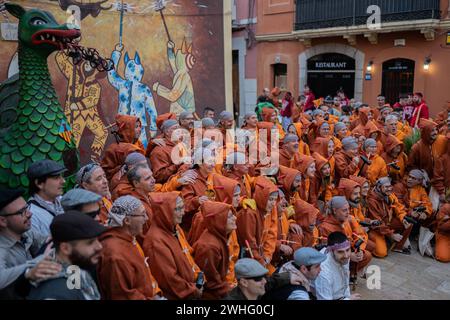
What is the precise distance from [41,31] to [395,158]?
21.4ft

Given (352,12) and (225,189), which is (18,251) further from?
(352,12)

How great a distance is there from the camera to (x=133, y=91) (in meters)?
9.40

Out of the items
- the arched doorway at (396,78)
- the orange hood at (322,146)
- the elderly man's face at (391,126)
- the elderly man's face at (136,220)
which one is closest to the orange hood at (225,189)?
the elderly man's face at (136,220)

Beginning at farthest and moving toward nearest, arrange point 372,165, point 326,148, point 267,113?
point 267,113 → point 326,148 → point 372,165

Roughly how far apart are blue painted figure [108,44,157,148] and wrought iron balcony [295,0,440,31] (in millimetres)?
9487

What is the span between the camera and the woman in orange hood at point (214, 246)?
4.18 meters

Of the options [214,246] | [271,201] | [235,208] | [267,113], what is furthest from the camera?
[267,113]

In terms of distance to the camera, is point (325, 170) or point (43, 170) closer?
point (43, 170)

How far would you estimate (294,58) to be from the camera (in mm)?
18312

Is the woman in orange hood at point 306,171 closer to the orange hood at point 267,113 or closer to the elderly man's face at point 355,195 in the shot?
the elderly man's face at point 355,195

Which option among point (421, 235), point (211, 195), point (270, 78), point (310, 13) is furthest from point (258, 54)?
point (211, 195)

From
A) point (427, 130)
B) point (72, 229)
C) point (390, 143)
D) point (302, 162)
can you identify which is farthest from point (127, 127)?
point (427, 130)

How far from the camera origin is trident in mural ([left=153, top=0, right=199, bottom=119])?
10023 millimetres

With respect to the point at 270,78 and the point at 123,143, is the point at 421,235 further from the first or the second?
the point at 270,78
